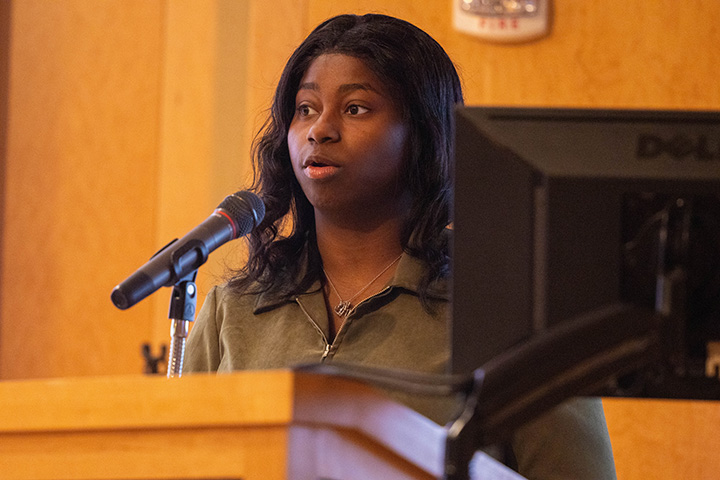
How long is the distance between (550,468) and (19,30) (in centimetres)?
250

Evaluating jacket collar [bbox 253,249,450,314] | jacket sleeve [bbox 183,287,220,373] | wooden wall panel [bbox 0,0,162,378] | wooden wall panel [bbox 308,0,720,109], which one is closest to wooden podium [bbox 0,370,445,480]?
jacket collar [bbox 253,249,450,314]

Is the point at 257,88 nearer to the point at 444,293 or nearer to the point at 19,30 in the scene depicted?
the point at 19,30

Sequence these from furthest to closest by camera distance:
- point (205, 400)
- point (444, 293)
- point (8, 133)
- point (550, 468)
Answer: point (8, 133)
point (444, 293)
point (550, 468)
point (205, 400)

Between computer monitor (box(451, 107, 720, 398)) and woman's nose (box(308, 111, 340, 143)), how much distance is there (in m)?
0.62

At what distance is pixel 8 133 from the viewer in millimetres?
2969

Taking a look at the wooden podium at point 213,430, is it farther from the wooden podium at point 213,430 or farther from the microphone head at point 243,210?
the microphone head at point 243,210

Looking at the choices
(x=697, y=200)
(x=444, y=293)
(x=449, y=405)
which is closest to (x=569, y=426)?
(x=449, y=405)

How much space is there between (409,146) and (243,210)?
15.8 inches

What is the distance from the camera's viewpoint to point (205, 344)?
5.33 feet

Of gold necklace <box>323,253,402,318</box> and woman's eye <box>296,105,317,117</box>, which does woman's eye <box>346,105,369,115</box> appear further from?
gold necklace <box>323,253,402,318</box>

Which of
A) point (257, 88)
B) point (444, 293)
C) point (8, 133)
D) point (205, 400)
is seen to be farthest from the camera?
point (8, 133)

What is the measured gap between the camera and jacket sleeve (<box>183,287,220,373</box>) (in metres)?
1.61

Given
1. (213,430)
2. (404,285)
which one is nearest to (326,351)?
(404,285)

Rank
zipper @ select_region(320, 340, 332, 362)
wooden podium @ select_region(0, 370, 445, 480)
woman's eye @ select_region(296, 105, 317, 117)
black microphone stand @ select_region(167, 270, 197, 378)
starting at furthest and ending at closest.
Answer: woman's eye @ select_region(296, 105, 317, 117) < zipper @ select_region(320, 340, 332, 362) < black microphone stand @ select_region(167, 270, 197, 378) < wooden podium @ select_region(0, 370, 445, 480)
